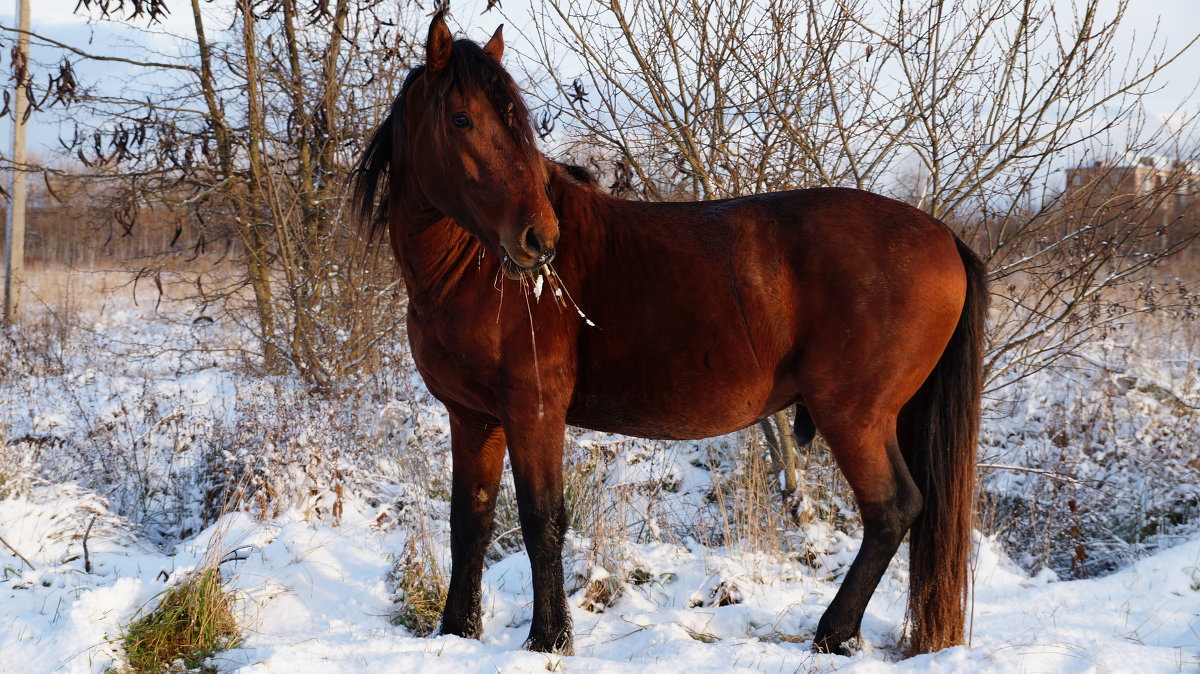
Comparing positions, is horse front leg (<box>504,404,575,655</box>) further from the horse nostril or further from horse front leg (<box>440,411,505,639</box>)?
the horse nostril

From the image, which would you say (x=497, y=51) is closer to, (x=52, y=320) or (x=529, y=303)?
(x=529, y=303)

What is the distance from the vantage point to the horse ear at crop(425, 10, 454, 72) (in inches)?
106

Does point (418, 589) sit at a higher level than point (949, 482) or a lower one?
lower

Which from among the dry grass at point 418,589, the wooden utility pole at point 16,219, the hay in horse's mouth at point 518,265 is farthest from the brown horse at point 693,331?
the wooden utility pole at point 16,219

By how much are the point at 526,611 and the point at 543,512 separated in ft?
2.92

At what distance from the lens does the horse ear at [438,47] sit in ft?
8.84

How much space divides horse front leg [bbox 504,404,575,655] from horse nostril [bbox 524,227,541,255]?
0.63 m

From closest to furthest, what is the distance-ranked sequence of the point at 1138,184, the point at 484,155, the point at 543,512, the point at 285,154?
the point at 484,155, the point at 543,512, the point at 1138,184, the point at 285,154

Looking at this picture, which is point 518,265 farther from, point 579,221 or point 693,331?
point 693,331

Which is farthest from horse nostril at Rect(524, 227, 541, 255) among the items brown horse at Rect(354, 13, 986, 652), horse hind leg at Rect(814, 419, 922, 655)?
horse hind leg at Rect(814, 419, 922, 655)

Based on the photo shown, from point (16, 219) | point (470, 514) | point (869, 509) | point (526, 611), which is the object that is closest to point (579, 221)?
point (470, 514)

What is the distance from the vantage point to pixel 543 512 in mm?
2959

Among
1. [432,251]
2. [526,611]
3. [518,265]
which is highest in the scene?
[432,251]

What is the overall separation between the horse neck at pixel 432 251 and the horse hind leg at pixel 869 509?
1.58m
